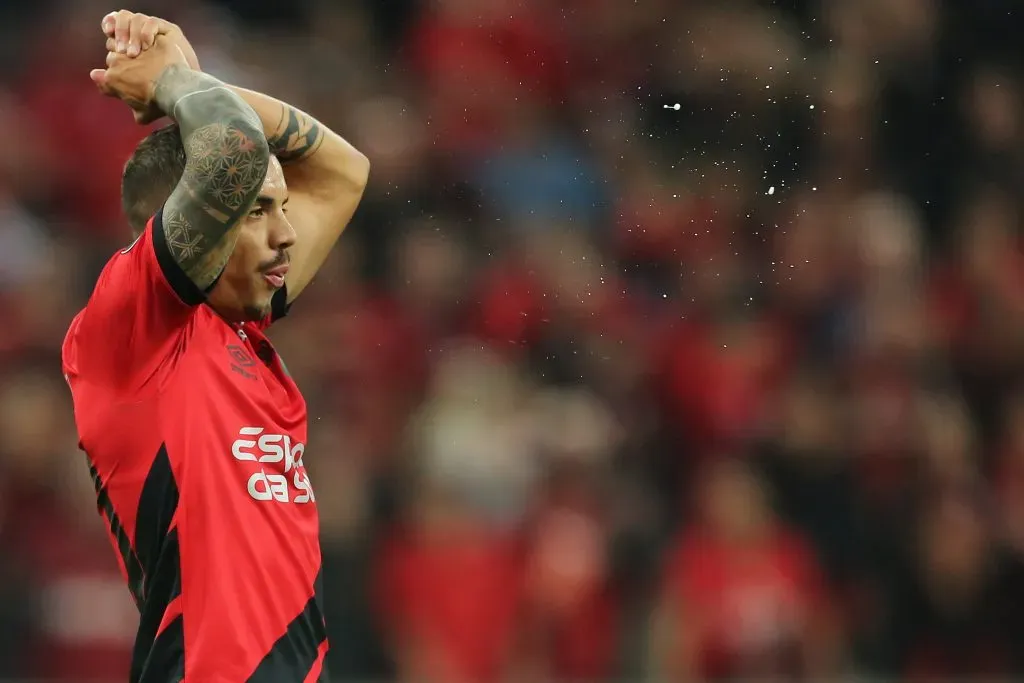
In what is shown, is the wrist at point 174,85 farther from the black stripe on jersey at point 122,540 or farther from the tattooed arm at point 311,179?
the black stripe on jersey at point 122,540

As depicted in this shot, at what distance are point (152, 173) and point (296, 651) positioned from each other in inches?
42.1

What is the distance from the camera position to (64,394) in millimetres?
7469

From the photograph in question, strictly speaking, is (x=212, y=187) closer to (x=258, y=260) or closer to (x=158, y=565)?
(x=258, y=260)

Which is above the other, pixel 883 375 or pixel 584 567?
pixel 883 375

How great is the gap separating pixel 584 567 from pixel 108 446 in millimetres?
4142

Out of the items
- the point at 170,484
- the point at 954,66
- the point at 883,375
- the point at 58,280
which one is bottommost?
the point at 58,280

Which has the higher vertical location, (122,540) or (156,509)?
(156,509)

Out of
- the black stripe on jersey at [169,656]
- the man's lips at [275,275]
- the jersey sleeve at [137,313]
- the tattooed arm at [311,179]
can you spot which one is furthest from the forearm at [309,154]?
the black stripe on jersey at [169,656]

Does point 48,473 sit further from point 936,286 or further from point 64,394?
point 936,286

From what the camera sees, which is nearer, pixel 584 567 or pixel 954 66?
pixel 584 567

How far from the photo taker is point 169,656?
3.27 meters

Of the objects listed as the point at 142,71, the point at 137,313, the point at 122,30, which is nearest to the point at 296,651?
the point at 137,313

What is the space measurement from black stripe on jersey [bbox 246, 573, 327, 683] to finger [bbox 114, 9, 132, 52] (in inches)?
48.3

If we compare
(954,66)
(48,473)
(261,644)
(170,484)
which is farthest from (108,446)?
(954,66)
